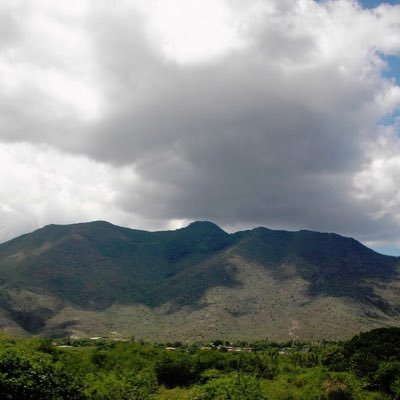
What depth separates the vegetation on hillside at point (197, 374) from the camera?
2684 cm

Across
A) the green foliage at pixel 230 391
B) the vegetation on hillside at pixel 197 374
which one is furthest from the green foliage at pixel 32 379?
the green foliage at pixel 230 391

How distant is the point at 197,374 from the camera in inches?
2557

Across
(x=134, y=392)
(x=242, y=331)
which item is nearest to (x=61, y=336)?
(x=242, y=331)

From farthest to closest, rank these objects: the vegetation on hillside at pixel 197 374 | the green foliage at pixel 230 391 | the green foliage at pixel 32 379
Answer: the green foliage at pixel 230 391
the vegetation on hillside at pixel 197 374
the green foliage at pixel 32 379

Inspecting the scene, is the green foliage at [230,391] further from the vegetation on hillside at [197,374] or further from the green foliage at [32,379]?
the green foliage at [32,379]

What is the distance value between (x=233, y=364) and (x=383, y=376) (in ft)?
83.0

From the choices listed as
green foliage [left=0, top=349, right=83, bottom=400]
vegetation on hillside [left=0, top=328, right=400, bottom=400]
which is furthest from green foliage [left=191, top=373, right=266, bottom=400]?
green foliage [left=0, top=349, right=83, bottom=400]

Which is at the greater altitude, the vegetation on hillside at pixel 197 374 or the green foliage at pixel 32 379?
the green foliage at pixel 32 379

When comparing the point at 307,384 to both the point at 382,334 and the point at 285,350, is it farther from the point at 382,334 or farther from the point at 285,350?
the point at 285,350

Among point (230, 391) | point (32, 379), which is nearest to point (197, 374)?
point (230, 391)

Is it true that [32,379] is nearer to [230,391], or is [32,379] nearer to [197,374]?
[230,391]

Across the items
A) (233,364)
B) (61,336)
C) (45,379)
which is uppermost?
(45,379)

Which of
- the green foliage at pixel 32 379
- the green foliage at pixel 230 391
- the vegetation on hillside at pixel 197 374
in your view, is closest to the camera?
the green foliage at pixel 32 379

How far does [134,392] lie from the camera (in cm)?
3725
